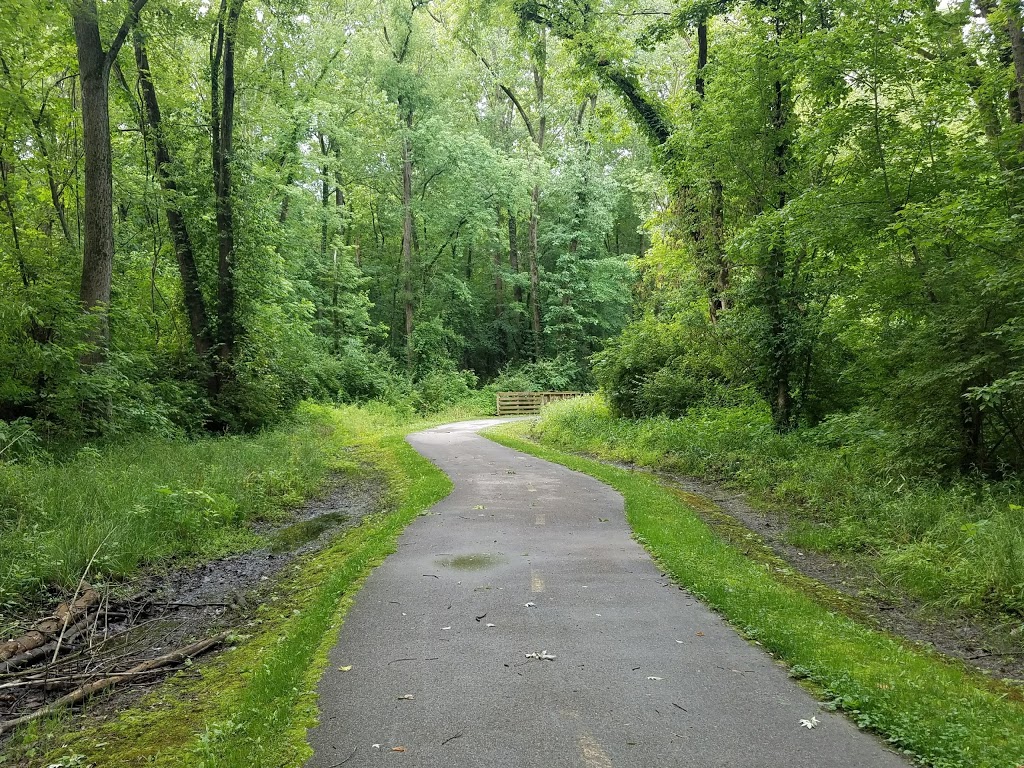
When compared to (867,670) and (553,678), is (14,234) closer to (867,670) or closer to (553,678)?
(553,678)

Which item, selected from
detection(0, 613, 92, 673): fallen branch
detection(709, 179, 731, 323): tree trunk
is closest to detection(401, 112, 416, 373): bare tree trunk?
detection(709, 179, 731, 323): tree trunk

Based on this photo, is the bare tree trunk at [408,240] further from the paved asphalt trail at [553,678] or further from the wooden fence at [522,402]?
the paved asphalt trail at [553,678]

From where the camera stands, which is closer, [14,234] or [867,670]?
[867,670]

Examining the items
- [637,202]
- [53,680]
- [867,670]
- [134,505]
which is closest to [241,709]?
[53,680]

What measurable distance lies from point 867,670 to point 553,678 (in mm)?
2133

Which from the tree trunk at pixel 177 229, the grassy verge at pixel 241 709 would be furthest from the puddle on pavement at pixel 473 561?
the tree trunk at pixel 177 229

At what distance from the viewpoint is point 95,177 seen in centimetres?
1191

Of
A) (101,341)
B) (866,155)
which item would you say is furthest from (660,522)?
(101,341)

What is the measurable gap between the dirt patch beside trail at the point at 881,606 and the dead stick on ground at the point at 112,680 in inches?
225

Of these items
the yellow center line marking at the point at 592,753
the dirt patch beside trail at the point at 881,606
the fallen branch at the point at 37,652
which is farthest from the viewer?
the dirt patch beside trail at the point at 881,606

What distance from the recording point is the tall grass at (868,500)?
5934 millimetres

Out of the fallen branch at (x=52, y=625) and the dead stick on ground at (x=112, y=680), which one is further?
the fallen branch at (x=52, y=625)

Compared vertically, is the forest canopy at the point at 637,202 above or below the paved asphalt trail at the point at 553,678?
above

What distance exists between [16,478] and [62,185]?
32.3ft
